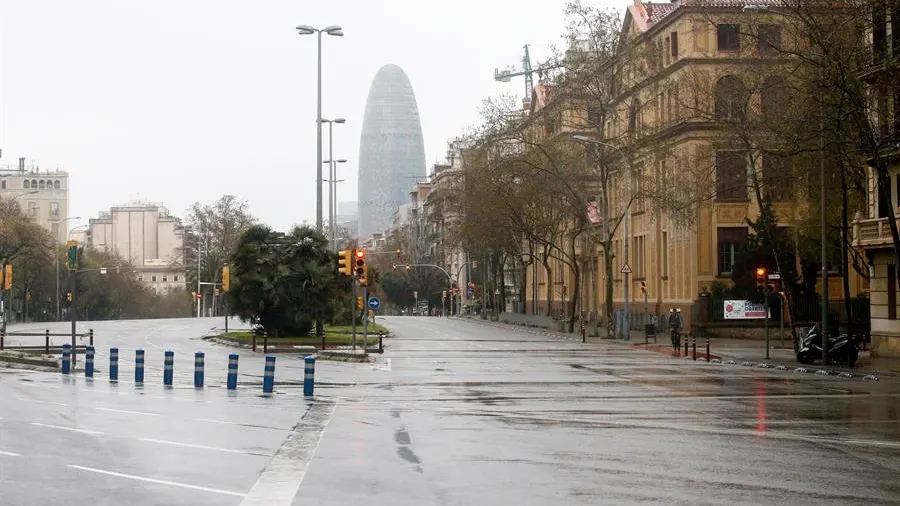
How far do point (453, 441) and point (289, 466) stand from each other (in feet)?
12.1

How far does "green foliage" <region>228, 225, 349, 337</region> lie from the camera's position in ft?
191

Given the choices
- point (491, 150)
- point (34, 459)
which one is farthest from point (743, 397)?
point (491, 150)

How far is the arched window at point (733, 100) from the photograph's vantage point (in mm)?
44375

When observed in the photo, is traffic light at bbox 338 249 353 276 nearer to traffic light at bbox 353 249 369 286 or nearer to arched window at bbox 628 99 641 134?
traffic light at bbox 353 249 369 286

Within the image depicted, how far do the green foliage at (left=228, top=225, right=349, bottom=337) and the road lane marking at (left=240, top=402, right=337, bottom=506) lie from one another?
36.1 metres

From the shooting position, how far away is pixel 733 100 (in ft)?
150

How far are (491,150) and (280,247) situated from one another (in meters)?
27.3

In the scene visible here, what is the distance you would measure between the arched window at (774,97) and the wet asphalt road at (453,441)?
10.0 meters

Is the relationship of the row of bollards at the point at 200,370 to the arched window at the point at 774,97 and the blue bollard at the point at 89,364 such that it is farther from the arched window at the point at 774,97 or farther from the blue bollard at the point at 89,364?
the arched window at the point at 774,97

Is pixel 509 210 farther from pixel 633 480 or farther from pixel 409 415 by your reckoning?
pixel 633 480

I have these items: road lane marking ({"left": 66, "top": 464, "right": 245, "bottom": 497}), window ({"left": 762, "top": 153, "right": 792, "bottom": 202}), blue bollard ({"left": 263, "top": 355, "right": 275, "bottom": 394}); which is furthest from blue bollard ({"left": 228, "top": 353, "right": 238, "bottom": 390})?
window ({"left": 762, "top": 153, "right": 792, "bottom": 202})

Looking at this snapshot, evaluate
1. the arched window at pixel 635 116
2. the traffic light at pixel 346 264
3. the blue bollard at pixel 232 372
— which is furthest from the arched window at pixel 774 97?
the blue bollard at pixel 232 372

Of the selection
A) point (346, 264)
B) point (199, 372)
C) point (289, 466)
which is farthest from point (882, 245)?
point (289, 466)

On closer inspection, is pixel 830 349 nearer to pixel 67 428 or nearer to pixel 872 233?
pixel 872 233
